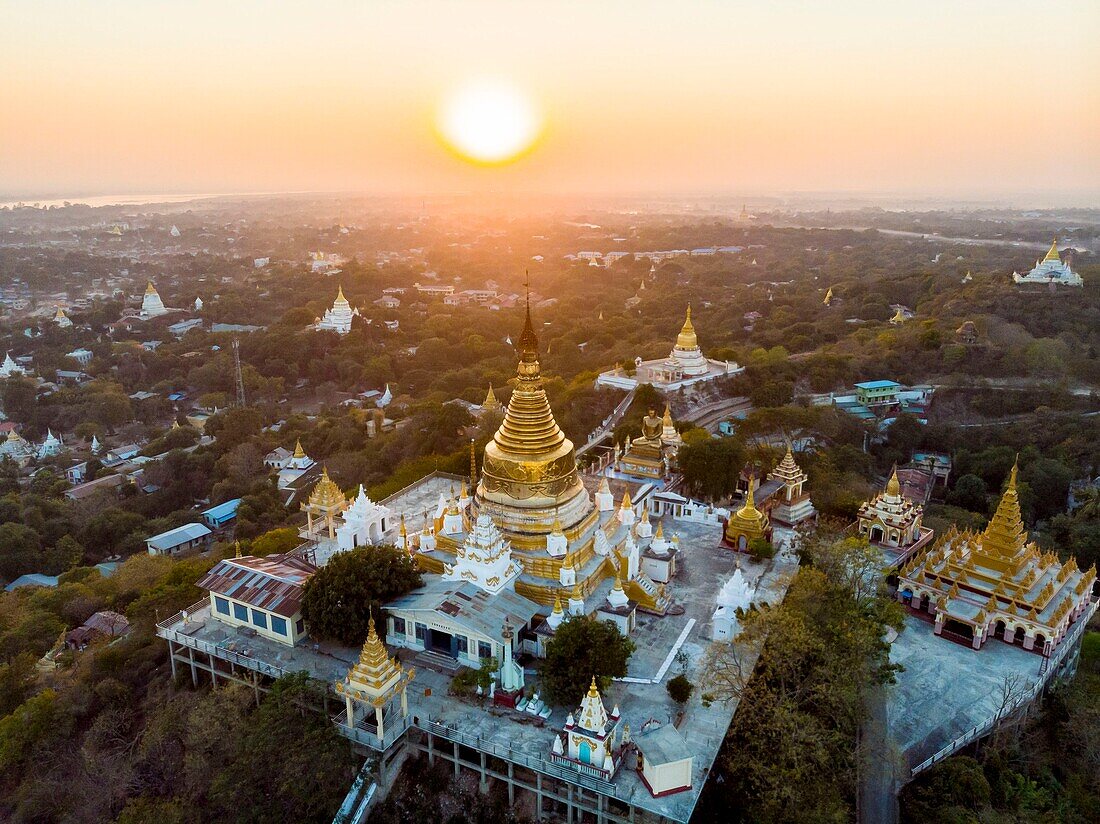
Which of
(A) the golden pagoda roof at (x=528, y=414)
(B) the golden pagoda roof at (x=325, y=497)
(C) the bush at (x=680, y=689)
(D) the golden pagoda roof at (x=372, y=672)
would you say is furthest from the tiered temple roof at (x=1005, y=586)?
(B) the golden pagoda roof at (x=325, y=497)

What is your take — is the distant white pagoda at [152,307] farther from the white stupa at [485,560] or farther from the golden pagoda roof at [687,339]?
the white stupa at [485,560]

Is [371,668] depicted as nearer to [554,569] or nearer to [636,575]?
[554,569]

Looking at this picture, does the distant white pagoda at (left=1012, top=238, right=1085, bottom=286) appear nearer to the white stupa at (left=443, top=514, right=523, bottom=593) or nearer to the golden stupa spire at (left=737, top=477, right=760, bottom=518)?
the golden stupa spire at (left=737, top=477, right=760, bottom=518)

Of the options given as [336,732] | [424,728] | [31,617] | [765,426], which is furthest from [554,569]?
[765,426]

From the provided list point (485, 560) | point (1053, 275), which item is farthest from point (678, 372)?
point (1053, 275)

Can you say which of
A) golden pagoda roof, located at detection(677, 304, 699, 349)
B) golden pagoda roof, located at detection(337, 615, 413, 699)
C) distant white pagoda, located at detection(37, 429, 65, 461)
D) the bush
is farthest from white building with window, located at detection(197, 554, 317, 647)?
distant white pagoda, located at detection(37, 429, 65, 461)

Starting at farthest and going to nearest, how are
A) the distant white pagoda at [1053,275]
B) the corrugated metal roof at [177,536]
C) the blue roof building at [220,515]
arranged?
the distant white pagoda at [1053,275], the blue roof building at [220,515], the corrugated metal roof at [177,536]
